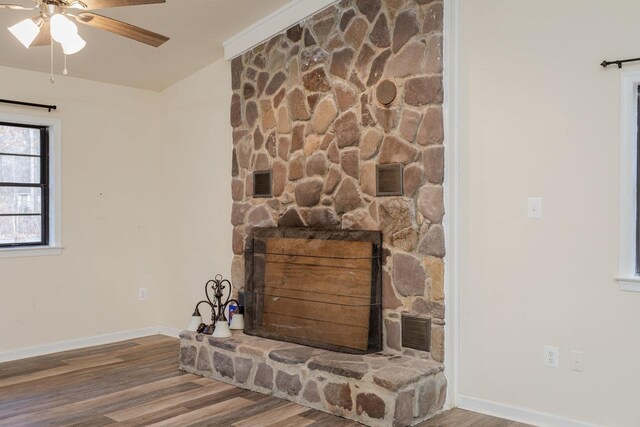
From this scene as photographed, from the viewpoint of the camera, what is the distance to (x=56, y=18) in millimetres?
2502

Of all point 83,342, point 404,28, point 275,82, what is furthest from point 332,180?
point 83,342

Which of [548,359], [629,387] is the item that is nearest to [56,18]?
[548,359]

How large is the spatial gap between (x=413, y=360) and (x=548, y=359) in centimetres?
81

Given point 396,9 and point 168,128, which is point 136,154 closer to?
point 168,128

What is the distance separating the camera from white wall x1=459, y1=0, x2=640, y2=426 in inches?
119

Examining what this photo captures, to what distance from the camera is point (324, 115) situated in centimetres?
425

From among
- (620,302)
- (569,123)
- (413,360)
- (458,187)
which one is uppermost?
Result: (569,123)

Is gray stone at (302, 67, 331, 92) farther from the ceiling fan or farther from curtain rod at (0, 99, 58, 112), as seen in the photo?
curtain rod at (0, 99, 58, 112)

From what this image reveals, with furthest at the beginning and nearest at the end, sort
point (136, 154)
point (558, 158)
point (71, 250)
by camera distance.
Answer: point (136, 154)
point (71, 250)
point (558, 158)

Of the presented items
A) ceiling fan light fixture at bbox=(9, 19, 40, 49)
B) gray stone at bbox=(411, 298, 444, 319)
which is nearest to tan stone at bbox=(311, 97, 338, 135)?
gray stone at bbox=(411, 298, 444, 319)

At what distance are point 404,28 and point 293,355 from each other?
2341 mm

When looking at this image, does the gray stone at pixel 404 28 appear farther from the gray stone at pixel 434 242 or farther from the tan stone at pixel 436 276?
the tan stone at pixel 436 276

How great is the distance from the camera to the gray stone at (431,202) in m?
3.58

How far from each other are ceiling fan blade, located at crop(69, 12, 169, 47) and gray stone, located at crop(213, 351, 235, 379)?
7.62ft
